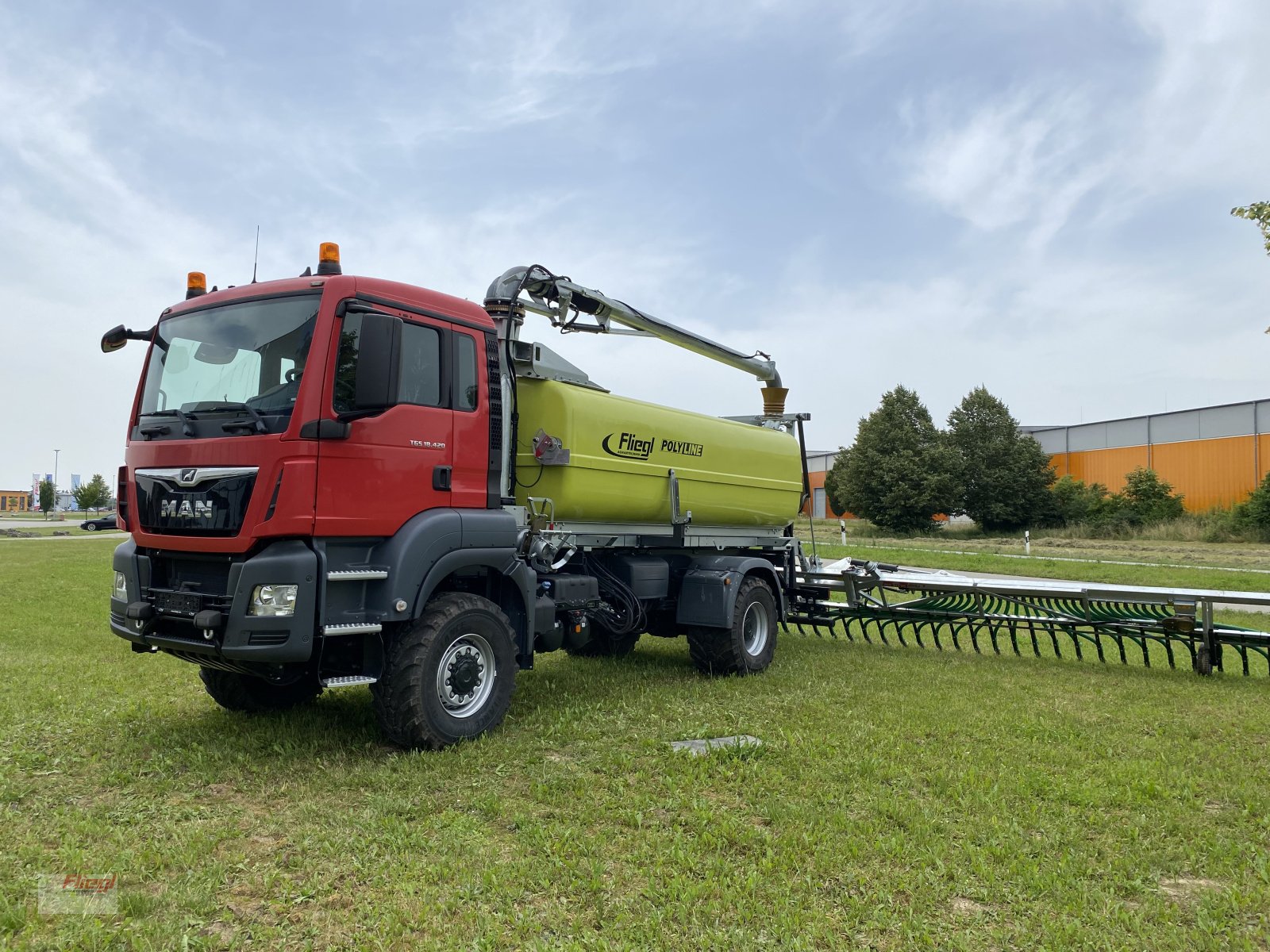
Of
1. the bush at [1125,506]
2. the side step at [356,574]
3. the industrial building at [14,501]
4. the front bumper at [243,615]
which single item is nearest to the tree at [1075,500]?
the bush at [1125,506]

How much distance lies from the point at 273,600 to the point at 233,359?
1654mm

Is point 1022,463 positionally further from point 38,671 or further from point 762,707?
point 38,671

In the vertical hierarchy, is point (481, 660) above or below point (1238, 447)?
below

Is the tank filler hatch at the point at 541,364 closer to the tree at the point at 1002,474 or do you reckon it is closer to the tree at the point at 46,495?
the tree at the point at 1002,474

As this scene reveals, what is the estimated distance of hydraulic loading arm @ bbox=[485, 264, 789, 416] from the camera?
288 inches

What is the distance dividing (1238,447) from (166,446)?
4015cm

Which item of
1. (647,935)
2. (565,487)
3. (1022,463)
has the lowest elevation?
(647,935)

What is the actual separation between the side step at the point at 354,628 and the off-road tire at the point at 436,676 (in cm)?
26

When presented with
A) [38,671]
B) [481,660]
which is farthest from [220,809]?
[38,671]

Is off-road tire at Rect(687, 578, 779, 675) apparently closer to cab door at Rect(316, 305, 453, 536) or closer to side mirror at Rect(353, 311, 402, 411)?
cab door at Rect(316, 305, 453, 536)

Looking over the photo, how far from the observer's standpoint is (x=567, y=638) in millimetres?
7656

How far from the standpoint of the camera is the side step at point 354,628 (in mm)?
5242

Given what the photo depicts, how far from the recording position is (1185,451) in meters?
37.8

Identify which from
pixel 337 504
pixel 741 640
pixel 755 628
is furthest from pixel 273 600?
pixel 755 628
